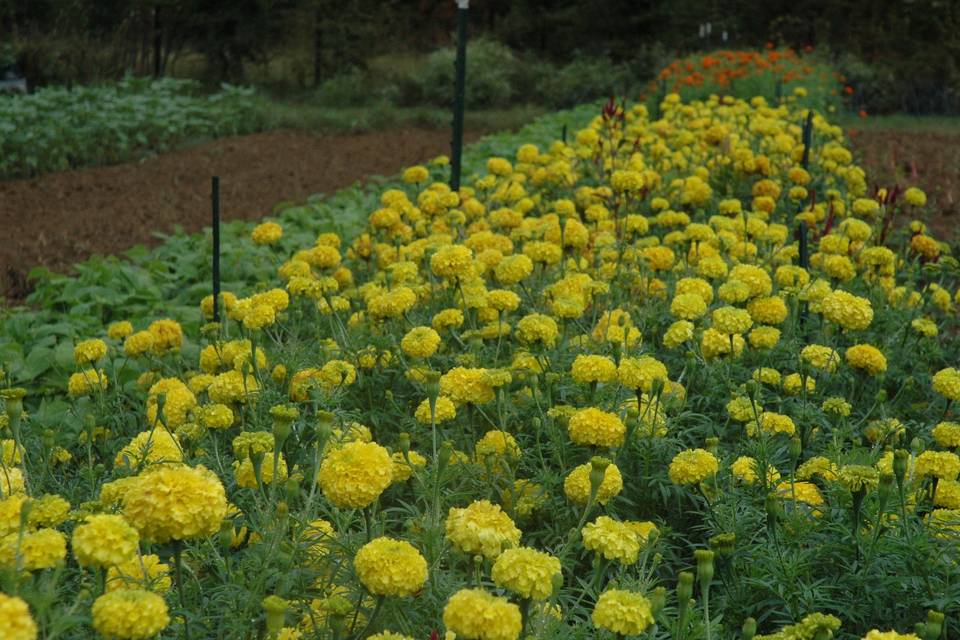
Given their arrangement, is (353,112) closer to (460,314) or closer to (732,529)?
(460,314)

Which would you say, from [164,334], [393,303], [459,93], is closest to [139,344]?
[164,334]

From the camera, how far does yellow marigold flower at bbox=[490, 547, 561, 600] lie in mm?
1405

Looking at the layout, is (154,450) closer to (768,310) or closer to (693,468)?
(693,468)

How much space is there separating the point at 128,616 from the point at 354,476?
1.68 ft

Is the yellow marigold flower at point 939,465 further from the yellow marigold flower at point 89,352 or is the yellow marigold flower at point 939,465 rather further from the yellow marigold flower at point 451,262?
the yellow marigold flower at point 89,352

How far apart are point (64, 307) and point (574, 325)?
276 centimetres

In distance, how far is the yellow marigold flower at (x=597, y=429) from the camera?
2.08 m

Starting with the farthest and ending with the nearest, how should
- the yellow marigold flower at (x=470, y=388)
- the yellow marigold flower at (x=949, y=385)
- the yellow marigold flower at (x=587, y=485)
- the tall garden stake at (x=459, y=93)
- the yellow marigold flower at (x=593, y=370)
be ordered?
the tall garden stake at (x=459, y=93)
the yellow marigold flower at (x=949, y=385)
the yellow marigold flower at (x=593, y=370)
the yellow marigold flower at (x=470, y=388)
the yellow marigold flower at (x=587, y=485)

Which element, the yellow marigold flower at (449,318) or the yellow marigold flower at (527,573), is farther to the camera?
the yellow marigold flower at (449,318)

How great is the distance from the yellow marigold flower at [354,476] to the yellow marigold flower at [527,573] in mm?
335

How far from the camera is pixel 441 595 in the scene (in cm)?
178

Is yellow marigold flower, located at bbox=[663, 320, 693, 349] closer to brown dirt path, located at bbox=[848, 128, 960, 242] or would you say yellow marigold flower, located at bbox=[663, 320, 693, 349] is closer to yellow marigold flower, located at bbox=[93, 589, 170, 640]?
yellow marigold flower, located at bbox=[93, 589, 170, 640]

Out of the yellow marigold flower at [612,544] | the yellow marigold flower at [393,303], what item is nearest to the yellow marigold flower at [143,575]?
the yellow marigold flower at [612,544]

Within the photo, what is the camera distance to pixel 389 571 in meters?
1.45
